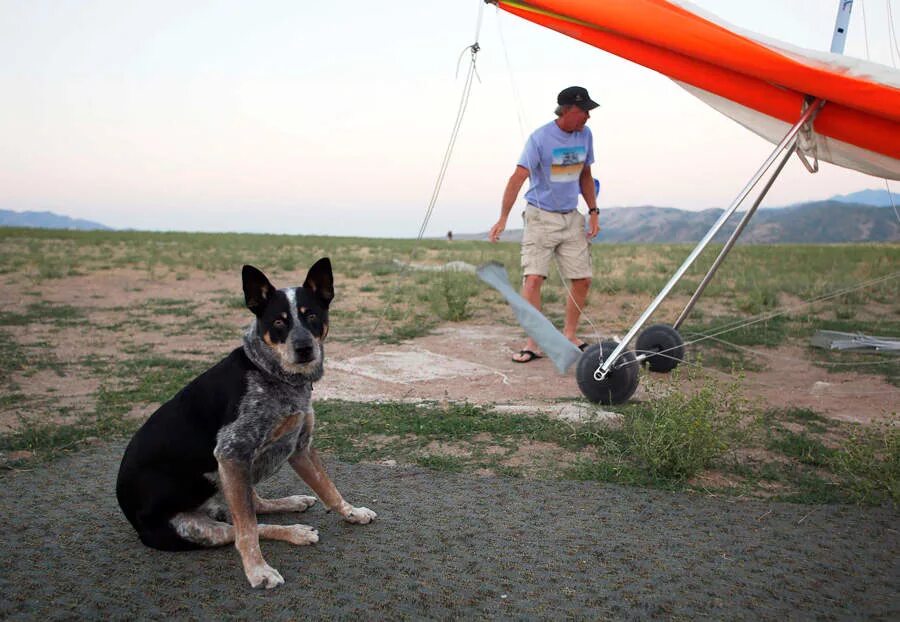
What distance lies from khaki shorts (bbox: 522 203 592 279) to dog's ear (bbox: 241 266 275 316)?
14.8 feet

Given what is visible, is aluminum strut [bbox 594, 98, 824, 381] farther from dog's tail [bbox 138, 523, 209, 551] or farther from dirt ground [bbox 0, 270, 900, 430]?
dog's tail [bbox 138, 523, 209, 551]

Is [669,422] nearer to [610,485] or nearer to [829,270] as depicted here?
[610,485]

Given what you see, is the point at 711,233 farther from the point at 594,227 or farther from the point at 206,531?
the point at 206,531

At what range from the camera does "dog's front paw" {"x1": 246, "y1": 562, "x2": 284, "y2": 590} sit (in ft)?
9.55

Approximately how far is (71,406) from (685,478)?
5.34 meters

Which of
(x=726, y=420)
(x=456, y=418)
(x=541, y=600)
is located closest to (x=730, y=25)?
(x=726, y=420)

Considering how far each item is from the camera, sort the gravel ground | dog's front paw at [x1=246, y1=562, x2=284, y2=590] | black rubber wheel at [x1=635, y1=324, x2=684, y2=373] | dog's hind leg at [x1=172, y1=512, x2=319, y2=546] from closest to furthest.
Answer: the gravel ground → dog's front paw at [x1=246, y1=562, x2=284, y2=590] → dog's hind leg at [x1=172, y1=512, x2=319, y2=546] → black rubber wheel at [x1=635, y1=324, x2=684, y2=373]

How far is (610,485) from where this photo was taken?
408 centimetres

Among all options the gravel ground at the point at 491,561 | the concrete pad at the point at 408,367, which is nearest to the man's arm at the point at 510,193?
the concrete pad at the point at 408,367

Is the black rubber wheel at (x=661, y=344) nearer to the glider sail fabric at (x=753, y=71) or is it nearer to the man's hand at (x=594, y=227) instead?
the man's hand at (x=594, y=227)

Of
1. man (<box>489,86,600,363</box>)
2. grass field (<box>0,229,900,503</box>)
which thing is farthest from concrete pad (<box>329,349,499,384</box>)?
grass field (<box>0,229,900,503</box>)

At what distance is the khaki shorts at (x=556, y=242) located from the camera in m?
7.33

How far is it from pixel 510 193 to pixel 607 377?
2.69 m

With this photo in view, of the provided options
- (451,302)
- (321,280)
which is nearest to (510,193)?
(451,302)
